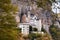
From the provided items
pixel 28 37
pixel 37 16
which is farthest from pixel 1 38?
pixel 37 16

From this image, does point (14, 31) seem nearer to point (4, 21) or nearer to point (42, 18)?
point (4, 21)

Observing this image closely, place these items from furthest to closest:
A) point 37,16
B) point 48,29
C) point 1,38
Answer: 1. point 48,29
2. point 37,16
3. point 1,38

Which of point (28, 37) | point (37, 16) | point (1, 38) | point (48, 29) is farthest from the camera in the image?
point (48, 29)

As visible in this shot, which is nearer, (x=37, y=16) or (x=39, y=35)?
(x=39, y=35)

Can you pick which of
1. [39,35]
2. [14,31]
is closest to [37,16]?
[39,35]

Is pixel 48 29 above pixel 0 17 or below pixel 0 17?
below

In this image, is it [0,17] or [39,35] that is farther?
[39,35]
